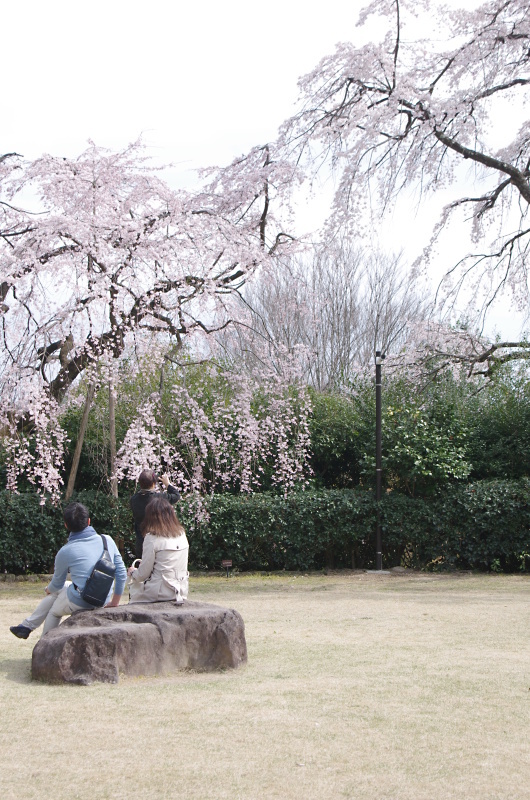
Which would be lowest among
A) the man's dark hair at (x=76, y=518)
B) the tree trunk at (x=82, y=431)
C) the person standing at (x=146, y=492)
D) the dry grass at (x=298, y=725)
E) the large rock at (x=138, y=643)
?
the dry grass at (x=298, y=725)

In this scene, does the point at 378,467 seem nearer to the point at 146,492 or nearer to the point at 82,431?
the point at 82,431

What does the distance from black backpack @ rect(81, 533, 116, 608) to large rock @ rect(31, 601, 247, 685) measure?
0.29 ft

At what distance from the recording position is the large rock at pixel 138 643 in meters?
4.98

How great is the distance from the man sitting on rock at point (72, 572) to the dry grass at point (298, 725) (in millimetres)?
351

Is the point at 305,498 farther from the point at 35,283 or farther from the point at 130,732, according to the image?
the point at 130,732

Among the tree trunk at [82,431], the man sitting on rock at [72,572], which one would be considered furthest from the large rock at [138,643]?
the tree trunk at [82,431]

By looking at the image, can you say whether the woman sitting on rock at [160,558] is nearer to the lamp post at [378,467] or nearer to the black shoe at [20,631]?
the black shoe at [20,631]

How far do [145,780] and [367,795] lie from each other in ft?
3.02

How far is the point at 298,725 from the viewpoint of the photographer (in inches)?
165

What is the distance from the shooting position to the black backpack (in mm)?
5539

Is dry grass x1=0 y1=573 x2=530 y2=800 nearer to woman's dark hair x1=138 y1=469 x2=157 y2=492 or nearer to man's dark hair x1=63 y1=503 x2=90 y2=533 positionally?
man's dark hair x1=63 y1=503 x2=90 y2=533

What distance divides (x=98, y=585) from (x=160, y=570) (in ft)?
1.67

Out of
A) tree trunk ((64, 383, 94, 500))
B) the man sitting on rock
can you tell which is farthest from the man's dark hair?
tree trunk ((64, 383, 94, 500))

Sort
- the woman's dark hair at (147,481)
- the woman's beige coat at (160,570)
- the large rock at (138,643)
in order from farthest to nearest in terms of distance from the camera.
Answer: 1. the woman's dark hair at (147,481)
2. the woman's beige coat at (160,570)
3. the large rock at (138,643)
